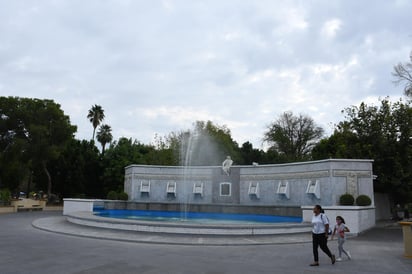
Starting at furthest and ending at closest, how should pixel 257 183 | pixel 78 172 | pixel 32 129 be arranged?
1. pixel 78 172
2. pixel 32 129
3. pixel 257 183

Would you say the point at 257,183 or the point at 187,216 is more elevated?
the point at 257,183

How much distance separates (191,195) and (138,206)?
5584 millimetres

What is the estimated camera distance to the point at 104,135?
200ft

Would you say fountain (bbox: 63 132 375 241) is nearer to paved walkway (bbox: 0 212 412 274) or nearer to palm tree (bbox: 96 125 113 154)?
paved walkway (bbox: 0 212 412 274)

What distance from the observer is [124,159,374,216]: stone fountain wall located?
2264cm

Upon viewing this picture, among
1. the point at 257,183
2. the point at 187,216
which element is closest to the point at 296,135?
the point at 257,183

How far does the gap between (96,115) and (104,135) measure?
4.18 metres

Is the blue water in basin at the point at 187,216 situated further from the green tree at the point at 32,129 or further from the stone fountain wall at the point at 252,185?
the green tree at the point at 32,129

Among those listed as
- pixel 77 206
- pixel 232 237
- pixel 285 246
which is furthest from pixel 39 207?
pixel 285 246

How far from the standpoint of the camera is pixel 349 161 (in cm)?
2269

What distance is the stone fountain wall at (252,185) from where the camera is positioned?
74.3ft

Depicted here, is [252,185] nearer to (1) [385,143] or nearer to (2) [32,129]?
(1) [385,143]

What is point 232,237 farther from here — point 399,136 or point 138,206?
point 399,136

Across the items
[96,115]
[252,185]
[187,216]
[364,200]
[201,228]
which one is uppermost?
[96,115]
